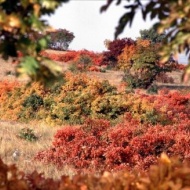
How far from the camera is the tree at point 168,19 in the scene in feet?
9.44

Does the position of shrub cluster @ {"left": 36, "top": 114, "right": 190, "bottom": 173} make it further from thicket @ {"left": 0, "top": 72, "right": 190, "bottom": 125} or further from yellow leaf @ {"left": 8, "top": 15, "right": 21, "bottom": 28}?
yellow leaf @ {"left": 8, "top": 15, "right": 21, "bottom": 28}

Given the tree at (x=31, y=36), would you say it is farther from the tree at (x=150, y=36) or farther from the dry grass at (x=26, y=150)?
the tree at (x=150, y=36)

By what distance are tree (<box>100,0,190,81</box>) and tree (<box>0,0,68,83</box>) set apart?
1.21ft

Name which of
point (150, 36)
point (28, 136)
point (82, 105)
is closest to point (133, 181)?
point (28, 136)

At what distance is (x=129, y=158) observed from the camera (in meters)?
10.0

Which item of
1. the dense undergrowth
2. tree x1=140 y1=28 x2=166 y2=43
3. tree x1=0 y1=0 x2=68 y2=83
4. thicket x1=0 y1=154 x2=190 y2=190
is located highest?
tree x1=140 y1=28 x2=166 y2=43

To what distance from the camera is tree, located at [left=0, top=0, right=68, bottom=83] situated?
2762mm

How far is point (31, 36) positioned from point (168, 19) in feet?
2.56

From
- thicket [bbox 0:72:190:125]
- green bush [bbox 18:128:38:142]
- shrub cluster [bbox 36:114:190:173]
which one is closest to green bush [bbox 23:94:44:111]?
thicket [bbox 0:72:190:125]

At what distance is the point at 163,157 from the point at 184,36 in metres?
1.40

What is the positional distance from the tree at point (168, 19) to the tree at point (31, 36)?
14.5 inches

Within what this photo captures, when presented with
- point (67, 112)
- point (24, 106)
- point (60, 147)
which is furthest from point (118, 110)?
point (60, 147)

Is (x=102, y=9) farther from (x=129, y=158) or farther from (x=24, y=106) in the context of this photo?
(x=24, y=106)

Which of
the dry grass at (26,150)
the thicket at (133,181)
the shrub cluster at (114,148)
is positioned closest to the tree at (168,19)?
the thicket at (133,181)
